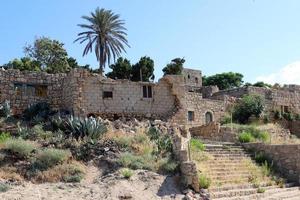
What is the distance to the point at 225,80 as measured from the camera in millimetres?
62375

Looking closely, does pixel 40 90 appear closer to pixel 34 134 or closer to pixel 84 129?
pixel 34 134

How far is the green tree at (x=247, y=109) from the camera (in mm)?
31797

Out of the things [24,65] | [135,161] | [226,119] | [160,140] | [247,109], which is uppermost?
[24,65]

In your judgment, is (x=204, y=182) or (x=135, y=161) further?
(x=135, y=161)

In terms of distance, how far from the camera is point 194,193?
568 inches


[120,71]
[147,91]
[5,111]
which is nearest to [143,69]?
[120,71]

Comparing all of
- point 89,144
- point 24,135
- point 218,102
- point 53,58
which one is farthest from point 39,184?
point 53,58

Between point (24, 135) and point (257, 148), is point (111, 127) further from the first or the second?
point (257, 148)

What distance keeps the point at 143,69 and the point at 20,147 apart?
28682mm

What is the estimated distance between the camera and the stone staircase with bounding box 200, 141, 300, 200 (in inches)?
611

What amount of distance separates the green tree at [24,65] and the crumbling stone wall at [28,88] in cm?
1037

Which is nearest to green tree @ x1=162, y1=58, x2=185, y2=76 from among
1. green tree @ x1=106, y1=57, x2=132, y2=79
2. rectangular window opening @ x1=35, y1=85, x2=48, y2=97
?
green tree @ x1=106, y1=57, x2=132, y2=79

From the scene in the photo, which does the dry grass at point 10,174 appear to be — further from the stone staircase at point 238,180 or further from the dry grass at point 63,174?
the stone staircase at point 238,180

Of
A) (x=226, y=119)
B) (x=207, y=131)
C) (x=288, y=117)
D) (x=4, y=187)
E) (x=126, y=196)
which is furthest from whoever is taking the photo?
(x=288, y=117)
